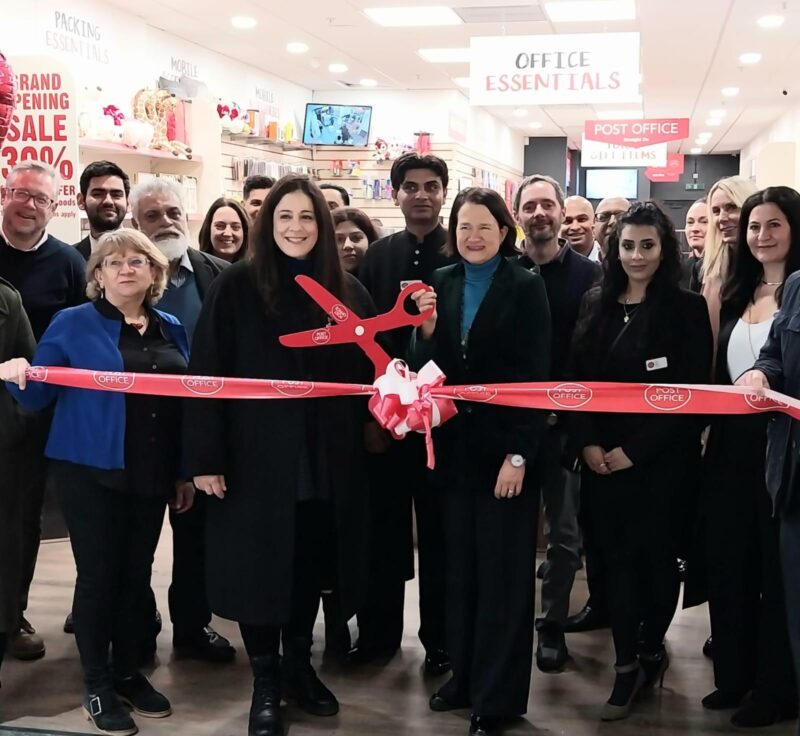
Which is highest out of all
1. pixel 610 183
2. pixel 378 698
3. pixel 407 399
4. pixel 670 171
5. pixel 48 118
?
pixel 610 183

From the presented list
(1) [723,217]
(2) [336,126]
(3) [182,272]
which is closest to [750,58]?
(2) [336,126]

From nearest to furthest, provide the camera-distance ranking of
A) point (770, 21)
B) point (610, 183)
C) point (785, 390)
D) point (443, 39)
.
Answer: point (785, 390) < point (770, 21) < point (443, 39) < point (610, 183)

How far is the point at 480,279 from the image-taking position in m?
2.93

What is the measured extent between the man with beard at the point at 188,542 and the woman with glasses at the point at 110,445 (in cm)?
48

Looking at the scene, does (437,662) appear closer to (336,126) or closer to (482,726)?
(482,726)

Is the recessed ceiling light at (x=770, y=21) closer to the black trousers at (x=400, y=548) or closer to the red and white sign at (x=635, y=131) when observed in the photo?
the red and white sign at (x=635, y=131)

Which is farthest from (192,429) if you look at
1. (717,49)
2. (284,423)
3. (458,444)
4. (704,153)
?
(704,153)

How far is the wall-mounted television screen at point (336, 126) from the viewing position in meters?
11.8

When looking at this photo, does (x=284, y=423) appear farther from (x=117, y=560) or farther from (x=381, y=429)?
(x=117, y=560)

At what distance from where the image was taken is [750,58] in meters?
11.4

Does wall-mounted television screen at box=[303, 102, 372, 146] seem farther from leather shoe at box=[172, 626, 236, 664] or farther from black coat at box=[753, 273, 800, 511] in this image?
black coat at box=[753, 273, 800, 511]

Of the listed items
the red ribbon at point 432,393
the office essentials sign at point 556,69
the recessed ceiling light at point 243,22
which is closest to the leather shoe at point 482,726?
the red ribbon at point 432,393

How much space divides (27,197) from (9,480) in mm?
1234

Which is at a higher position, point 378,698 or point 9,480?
→ point 9,480
